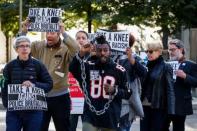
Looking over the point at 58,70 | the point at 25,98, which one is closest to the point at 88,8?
the point at 58,70

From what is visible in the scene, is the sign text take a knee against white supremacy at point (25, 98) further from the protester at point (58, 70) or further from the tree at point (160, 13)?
the tree at point (160, 13)

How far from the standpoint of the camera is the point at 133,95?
313 inches

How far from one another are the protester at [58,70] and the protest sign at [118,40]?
1.47 feet

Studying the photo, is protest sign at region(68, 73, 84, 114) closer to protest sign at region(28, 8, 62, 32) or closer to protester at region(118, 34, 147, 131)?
protest sign at region(28, 8, 62, 32)

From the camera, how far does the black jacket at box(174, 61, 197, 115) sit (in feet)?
28.4

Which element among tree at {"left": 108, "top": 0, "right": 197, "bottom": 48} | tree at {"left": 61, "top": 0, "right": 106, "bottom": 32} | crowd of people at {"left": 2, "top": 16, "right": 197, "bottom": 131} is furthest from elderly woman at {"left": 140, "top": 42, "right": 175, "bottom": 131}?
tree at {"left": 61, "top": 0, "right": 106, "bottom": 32}

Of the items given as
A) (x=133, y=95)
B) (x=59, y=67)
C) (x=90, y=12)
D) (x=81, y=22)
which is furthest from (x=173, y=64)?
(x=81, y=22)

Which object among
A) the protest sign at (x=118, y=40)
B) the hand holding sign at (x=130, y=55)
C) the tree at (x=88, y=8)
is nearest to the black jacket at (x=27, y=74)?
the protest sign at (x=118, y=40)

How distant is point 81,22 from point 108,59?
833 inches

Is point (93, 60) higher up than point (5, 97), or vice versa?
point (93, 60)

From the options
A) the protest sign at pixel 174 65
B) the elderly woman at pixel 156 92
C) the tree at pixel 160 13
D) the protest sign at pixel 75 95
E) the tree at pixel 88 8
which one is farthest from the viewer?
the tree at pixel 88 8

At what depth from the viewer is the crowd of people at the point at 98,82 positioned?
6.96m

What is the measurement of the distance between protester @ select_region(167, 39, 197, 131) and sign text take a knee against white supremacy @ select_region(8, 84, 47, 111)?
6.92 feet

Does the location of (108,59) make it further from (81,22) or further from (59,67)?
(81,22)
